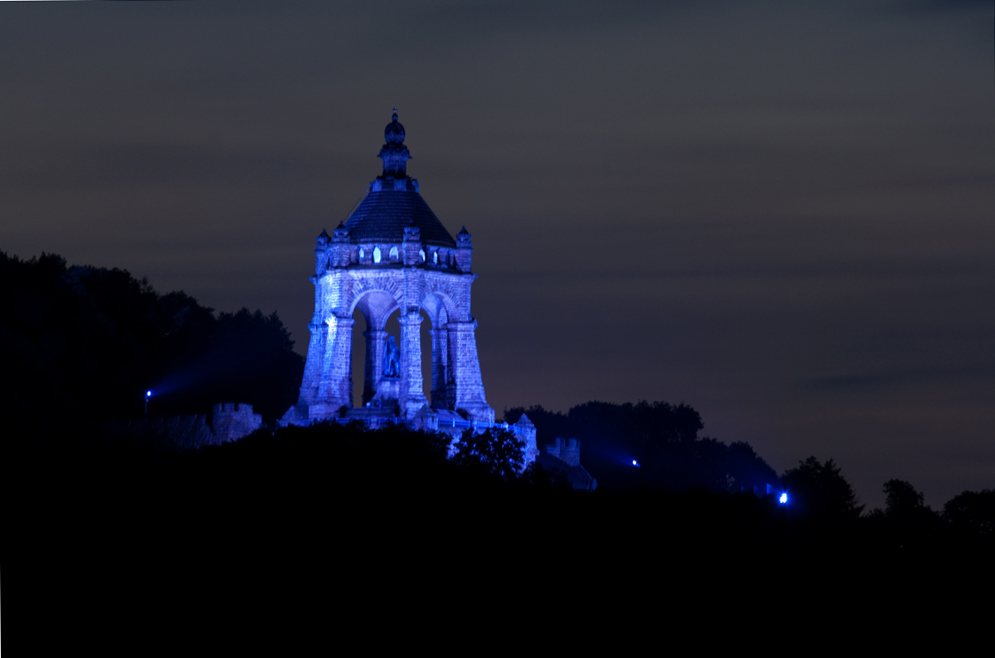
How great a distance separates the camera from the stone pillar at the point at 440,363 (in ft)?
331

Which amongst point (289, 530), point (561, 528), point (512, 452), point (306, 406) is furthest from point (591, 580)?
point (306, 406)

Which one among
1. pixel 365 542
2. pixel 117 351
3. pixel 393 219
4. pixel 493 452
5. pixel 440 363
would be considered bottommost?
pixel 365 542

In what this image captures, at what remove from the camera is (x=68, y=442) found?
88.3 meters

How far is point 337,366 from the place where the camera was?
9788 centimetres

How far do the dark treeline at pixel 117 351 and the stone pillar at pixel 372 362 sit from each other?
370 inches

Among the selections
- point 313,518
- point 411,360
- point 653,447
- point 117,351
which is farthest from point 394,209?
point 653,447

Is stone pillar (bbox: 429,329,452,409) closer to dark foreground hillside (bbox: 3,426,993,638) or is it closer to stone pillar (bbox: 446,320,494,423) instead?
stone pillar (bbox: 446,320,494,423)

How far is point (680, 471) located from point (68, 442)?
180ft

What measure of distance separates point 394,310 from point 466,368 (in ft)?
14.8

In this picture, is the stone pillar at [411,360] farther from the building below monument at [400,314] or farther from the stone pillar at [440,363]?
the stone pillar at [440,363]

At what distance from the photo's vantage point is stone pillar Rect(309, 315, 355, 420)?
97.4m

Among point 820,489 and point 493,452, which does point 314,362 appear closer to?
point 493,452

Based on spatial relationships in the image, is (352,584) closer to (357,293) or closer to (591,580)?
(591,580)

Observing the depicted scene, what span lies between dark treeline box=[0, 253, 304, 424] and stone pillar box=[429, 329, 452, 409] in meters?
12.5
